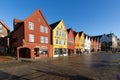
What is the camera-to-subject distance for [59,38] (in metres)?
39.1

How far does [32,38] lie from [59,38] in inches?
467

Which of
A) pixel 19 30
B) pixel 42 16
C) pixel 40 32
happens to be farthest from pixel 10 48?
pixel 42 16

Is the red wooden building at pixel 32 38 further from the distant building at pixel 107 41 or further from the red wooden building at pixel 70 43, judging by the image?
the distant building at pixel 107 41

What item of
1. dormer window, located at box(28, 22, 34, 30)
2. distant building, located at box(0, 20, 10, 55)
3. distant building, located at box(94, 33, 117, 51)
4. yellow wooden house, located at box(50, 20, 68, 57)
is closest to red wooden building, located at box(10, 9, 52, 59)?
dormer window, located at box(28, 22, 34, 30)

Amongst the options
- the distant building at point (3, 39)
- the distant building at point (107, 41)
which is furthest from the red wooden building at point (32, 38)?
the distant building at point (107, 41)

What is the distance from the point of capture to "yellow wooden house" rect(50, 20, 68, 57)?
36500 mm

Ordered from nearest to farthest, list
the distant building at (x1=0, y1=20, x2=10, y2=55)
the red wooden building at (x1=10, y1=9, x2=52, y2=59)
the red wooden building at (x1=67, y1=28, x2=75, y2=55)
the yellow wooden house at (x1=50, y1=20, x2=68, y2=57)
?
the red wooden building at (x1=10, y1=9, x2=52, y2=59) < the distant building at (x1=0, y1=20, x2=10, y2=55) < the yellow wooden house at (x1=50, y1=20, x2=68, y2=57) < the red wooden building at (x1=67, y1=28, x2=75, y2=55)

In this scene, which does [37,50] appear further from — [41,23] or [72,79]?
[72,79]

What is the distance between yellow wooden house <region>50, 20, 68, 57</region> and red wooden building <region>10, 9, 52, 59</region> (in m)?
2.09

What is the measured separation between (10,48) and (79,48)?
1265 inches

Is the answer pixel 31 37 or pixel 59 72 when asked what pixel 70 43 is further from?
pixel 59 72

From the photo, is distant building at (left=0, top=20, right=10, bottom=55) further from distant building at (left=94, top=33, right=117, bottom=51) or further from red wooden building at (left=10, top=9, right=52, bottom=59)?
distant building at (left=94, top=33, right=117, bottom=51)

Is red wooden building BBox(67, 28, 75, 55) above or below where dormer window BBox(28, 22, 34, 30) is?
below

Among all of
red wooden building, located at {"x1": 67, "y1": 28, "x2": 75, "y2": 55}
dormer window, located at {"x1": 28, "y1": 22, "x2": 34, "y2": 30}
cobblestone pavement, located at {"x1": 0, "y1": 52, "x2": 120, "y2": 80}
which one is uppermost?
dormer window, located at {"x1": 28, "y1": 22, "x2": 34, "y2": 30}
